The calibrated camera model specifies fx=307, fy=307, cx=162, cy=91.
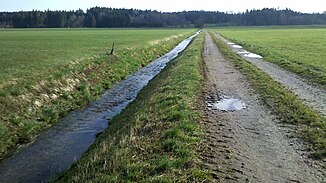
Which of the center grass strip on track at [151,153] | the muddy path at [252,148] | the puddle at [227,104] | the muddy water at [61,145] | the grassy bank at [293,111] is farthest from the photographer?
the puddle at [227,104]

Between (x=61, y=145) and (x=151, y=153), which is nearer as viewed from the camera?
(x=151, y=153)

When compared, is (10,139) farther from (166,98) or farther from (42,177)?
(166,98)

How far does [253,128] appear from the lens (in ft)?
38.2

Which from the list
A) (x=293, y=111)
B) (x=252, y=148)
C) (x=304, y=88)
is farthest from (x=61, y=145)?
(x=304, y=88)

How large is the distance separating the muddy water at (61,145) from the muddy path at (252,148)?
5400 millimetres

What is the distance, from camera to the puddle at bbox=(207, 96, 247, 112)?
14.6 meters

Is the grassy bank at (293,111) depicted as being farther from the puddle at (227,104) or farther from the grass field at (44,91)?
the grass field at (44,91)

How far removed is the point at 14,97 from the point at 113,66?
15.9 m

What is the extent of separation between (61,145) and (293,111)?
10112 millimetres

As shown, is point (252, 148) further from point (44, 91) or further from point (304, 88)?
point (44, 91)

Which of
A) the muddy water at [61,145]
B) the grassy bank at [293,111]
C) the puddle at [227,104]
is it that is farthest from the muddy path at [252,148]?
the muddy water at [61,145]

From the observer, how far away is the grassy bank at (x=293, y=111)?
10.1 meters

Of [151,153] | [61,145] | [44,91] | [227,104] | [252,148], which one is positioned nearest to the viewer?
[151,153]

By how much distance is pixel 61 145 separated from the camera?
13.2 metres
